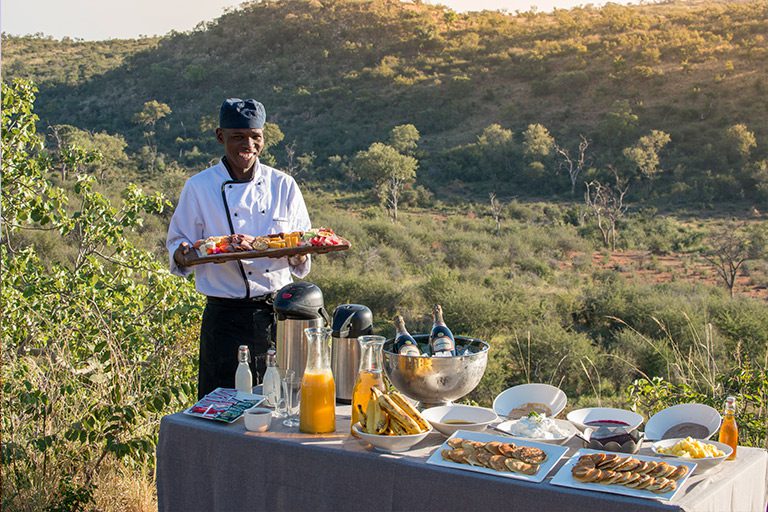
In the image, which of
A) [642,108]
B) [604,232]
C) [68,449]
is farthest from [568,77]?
[68,449]

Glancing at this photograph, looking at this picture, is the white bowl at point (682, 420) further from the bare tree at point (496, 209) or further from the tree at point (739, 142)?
the tree at point (739, 142)

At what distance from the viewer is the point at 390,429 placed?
2.22m

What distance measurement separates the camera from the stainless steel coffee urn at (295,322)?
2709 millimetres

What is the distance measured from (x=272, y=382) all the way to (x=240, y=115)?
105 centimetres

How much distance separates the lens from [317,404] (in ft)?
7.67

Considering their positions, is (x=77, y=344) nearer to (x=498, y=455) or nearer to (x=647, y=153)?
(x=498, y=455)

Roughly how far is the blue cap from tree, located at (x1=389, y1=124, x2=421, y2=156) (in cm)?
3217

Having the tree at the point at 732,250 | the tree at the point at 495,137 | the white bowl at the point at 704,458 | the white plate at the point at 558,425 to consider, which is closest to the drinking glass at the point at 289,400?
the white plate at the point at 558,425

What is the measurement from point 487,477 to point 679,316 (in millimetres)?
13223

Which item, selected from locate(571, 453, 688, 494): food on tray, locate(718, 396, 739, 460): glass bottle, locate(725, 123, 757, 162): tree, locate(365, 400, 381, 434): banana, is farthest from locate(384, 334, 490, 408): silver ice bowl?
locate(725, 123, 757, 162): tree

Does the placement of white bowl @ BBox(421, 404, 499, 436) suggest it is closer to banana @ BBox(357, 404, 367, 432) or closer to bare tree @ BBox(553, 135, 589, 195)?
banana @ BBox(357, 404, 367, 432)

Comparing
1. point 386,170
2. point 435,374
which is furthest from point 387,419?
point 386,170

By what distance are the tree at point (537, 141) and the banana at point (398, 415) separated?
31.7 m

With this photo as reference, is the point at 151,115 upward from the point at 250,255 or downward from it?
upward
